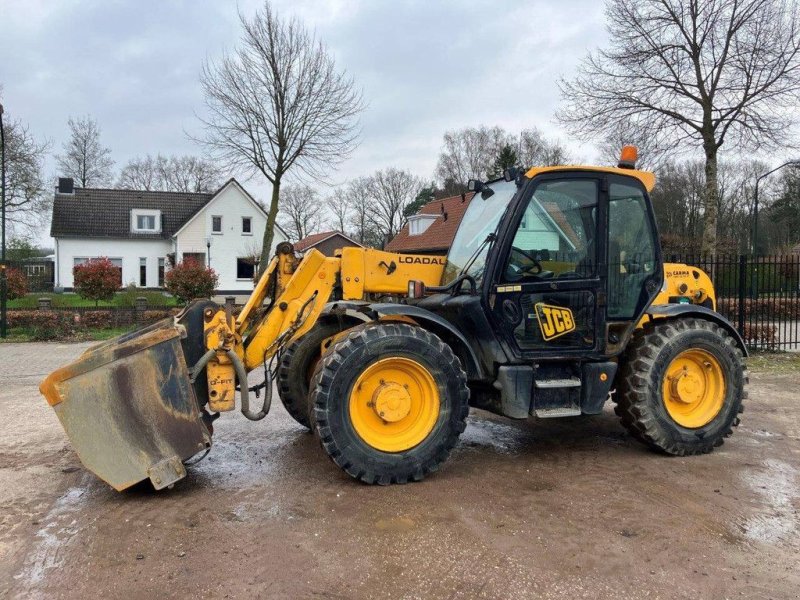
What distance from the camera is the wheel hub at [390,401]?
4.53 metres

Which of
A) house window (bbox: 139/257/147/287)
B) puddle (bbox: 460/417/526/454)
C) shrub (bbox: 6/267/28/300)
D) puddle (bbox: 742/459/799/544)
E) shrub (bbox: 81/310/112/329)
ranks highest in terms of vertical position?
house window (bbox: 139/257/147/287)

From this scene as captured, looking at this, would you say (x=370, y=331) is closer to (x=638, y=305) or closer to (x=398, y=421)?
(x=398, y=421)

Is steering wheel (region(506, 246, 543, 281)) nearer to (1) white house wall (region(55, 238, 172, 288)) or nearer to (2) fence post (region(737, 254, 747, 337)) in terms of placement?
(2) fence post (region(737, 254, 747, 337))

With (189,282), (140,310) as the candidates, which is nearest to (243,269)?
(189,282)

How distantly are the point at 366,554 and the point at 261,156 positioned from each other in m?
21.2

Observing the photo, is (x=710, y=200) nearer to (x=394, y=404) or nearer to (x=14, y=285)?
(x=394, y=404)

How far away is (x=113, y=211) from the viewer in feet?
124

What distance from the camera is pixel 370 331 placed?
14.8 ft

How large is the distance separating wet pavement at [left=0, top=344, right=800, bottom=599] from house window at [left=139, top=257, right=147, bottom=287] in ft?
113

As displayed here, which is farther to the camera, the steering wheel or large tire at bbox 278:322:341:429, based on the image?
large tire at bbox 278:322:341:429

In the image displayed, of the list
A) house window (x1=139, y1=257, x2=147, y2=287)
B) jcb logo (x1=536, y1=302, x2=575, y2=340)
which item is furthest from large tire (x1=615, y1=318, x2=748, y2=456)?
house window (x1=139, y1=257, x2=147, y2=287)

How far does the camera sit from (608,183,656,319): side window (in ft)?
17.2

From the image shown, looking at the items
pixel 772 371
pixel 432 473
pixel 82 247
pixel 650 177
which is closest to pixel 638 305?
pixel 650 177

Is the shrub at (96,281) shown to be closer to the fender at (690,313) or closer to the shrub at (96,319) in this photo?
the shrub at (96,319)
